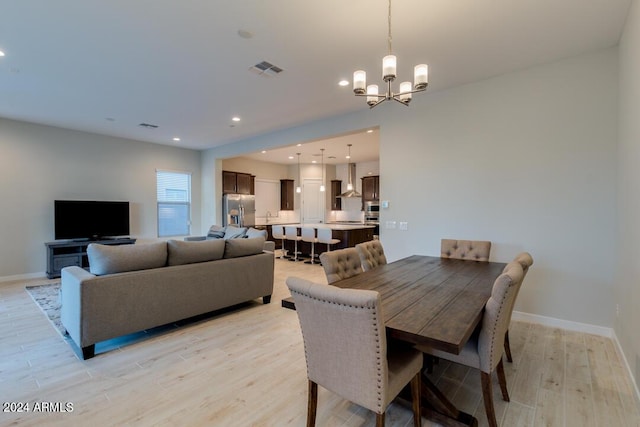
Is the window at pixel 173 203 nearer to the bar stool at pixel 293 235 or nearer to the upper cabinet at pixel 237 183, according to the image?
the upper cabinet at pixel 237 183

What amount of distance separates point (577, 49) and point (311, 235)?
5.43 meters

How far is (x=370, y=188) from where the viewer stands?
9.85 meters

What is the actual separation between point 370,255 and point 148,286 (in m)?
2.31

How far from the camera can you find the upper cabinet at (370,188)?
31.8 ft

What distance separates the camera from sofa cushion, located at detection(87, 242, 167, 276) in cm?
289

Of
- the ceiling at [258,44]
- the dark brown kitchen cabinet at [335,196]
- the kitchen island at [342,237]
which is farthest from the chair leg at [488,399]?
the dark brown kitchen cabinet at [335,196]

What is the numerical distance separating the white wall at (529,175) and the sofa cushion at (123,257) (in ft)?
10.6

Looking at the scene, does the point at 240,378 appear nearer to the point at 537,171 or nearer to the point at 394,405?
the point at 394,405

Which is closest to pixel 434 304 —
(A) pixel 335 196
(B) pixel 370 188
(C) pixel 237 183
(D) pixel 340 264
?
(D) pixel 340 264

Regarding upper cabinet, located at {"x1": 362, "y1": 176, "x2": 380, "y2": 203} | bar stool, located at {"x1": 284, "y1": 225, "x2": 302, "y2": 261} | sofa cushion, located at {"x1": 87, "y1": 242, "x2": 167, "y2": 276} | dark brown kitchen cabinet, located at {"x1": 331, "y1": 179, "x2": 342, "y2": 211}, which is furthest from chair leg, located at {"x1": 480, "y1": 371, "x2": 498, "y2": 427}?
dark brown kitchen cabinet, located at {"x1": 331, "y1": 179, "x2": 342, "y2": 211}

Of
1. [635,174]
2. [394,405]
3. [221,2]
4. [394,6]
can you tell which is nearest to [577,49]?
[635,174]

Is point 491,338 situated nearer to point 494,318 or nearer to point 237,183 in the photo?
point 494,318

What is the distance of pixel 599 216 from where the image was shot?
3.18 m

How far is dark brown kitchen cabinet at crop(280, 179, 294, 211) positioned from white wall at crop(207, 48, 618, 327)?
6585 mm
